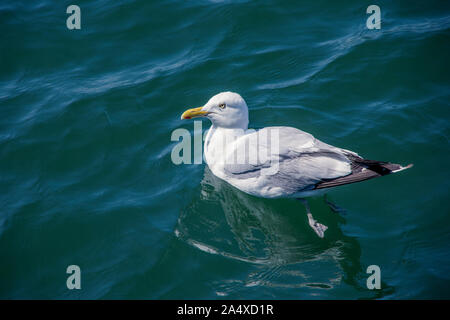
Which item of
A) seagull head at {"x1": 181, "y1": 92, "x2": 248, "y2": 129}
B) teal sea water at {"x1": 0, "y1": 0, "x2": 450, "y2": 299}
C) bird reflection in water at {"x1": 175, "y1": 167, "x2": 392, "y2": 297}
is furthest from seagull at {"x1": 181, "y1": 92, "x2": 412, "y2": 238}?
teal sea water at {"x1": 0, "y1": 0, "x2": 450, "y2": 299}

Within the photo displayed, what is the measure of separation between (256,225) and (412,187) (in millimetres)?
2319

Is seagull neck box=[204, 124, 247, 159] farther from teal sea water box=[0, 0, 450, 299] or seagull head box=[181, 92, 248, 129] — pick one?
teal sea water box=[0, 0, 450, 299]

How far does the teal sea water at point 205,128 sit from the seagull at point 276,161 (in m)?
0.48

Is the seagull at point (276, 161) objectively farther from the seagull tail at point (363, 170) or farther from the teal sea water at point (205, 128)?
the teal sea water at point (205, 128)

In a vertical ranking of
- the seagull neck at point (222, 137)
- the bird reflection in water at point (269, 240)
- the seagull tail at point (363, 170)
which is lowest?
the bird reflection in water at point (269, 240)

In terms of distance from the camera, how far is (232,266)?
5.29 metres

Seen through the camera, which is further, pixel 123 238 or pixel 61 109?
pixel 61 109

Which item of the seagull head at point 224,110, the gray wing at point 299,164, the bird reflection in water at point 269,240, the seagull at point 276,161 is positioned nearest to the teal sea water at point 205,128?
the bird reflection in water at point 269,240

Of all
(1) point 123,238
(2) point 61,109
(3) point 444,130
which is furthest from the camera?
(2) point 61,109

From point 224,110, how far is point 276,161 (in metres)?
1.15

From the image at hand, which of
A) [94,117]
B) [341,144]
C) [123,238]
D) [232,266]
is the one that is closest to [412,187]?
[341,144]

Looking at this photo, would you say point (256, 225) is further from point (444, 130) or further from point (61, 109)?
point (61, 109)

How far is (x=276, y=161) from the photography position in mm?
5668

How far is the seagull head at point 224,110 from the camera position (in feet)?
20.2
